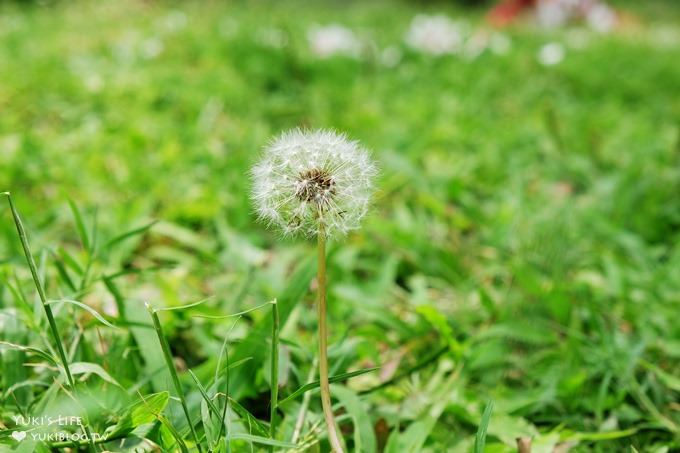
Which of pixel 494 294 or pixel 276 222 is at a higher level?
pixel 276 222

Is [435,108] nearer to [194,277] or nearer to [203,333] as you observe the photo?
[194,277]

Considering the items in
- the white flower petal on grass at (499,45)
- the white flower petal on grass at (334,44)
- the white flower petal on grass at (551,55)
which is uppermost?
the white flower petal on grass at (334,44)

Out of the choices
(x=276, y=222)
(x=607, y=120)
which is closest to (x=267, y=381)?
(x=276, y=222)

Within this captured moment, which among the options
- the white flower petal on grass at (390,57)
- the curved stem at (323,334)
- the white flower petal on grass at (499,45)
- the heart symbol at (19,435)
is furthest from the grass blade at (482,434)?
the white flower petal on grass at (499,45)

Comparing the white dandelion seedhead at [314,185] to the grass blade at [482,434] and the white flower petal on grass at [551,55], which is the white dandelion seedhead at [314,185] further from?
the white flower petal on grass at [551,55]

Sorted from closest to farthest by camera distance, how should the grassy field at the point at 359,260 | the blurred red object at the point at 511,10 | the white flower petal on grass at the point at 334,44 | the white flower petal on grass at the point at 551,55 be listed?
the grassy field at the point at 359,260 < the white flower petal on grass at the point at 334,44 < the white flower petal on grass at the point at 551,55 < the blurred red object at the point at 511,10

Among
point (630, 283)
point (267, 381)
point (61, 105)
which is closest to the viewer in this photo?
point (267, 381)
